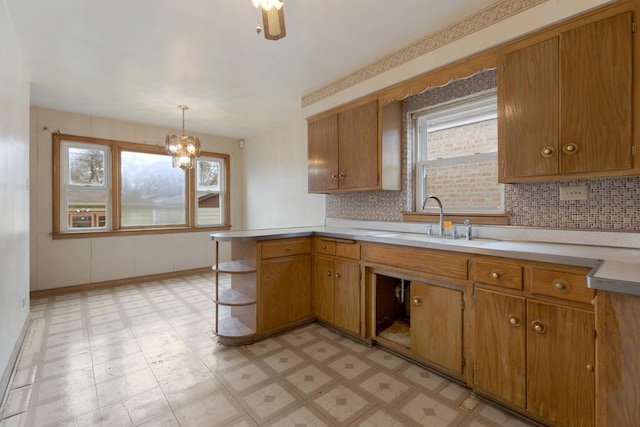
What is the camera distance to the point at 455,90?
261cm

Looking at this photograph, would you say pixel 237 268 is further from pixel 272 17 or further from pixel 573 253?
pixel 573 253

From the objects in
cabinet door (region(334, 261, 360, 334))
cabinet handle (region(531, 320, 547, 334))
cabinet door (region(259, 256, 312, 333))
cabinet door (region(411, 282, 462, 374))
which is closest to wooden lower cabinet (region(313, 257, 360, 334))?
cabinet door (region(334, 261, 360, 334))

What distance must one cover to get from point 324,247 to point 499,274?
5.09 ft

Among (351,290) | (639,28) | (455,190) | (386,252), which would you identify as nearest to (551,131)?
(639,28)

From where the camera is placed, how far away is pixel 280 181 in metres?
4.91

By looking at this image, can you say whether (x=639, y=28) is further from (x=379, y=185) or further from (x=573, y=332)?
(x=379, y=185)

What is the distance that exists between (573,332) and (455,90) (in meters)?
2.05

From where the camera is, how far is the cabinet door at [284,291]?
2693mm

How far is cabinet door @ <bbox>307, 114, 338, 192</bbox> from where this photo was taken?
10.7 feet

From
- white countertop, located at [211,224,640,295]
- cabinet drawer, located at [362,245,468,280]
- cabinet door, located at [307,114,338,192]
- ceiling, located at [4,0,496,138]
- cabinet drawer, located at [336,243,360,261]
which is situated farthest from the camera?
cabinet door, located at [307,114,338,192]

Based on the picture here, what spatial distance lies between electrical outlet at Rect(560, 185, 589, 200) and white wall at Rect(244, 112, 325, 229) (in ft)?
8.38

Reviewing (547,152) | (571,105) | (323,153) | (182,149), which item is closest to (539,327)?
(547,152)

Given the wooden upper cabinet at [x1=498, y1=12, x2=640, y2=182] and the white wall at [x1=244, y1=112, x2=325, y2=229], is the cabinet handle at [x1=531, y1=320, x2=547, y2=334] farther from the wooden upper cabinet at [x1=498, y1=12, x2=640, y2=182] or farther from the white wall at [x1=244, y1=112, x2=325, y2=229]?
the white wall at [x1=244, y1=112, x2=325, y2=229]

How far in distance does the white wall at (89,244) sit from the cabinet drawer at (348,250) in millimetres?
3580
